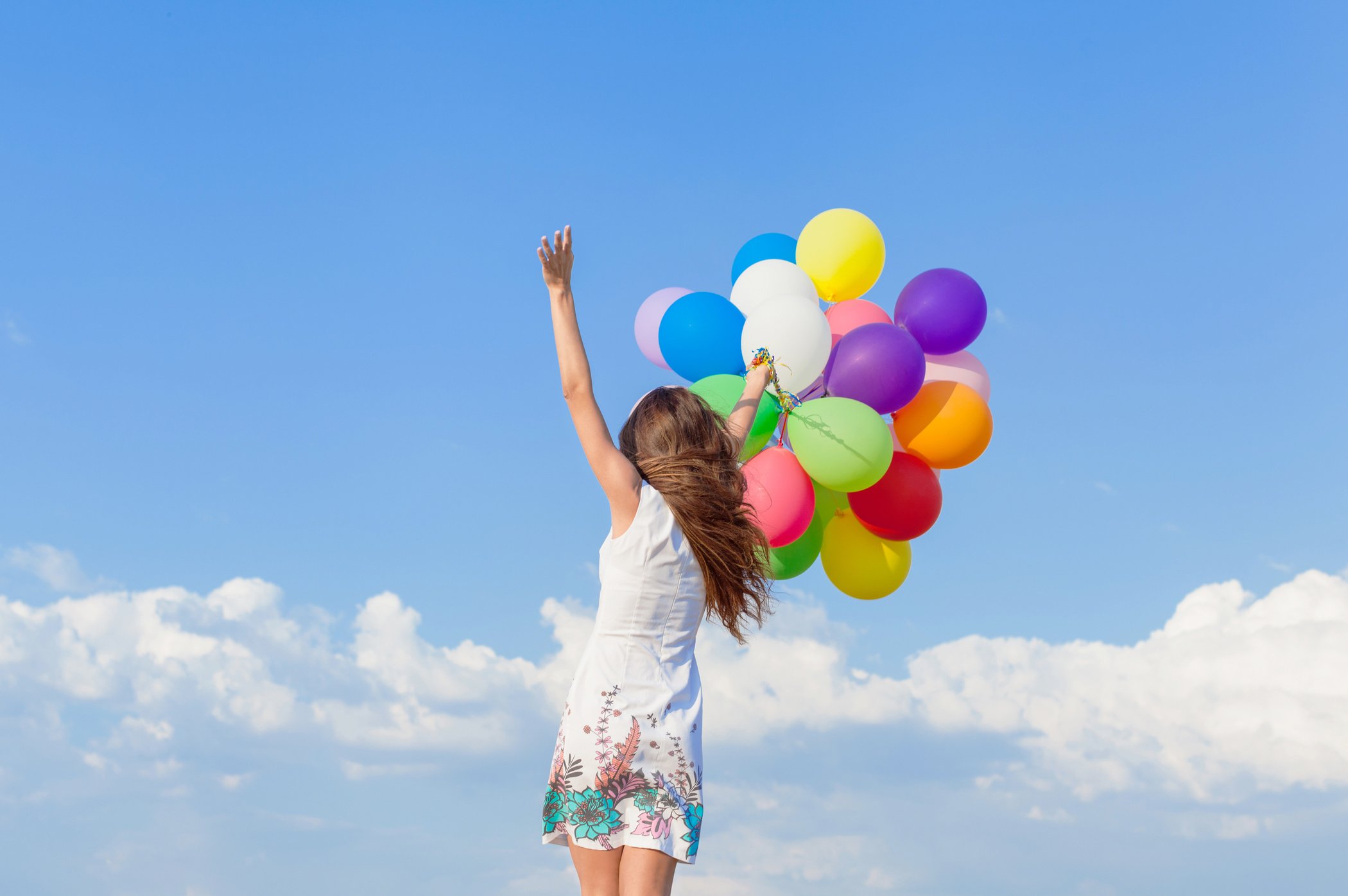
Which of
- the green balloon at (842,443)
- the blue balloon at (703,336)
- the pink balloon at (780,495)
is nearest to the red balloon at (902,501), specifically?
the green balloon at (842,443)

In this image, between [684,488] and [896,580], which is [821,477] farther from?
[684,488]

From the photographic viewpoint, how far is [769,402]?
518 centimetres

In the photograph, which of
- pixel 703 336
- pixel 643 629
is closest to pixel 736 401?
pixel 703 336

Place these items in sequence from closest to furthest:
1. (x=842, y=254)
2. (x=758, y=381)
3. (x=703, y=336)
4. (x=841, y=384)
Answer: (x=758, y=381) < (x=841, y=384) < (x=703, y=336) < (x=842, y=254)

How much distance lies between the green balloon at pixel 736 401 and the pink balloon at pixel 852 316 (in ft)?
1.89

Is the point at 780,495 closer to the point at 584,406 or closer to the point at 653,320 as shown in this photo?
the point at 653,320

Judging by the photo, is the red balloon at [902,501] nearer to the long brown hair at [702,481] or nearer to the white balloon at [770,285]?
the white balloon at [770,285]

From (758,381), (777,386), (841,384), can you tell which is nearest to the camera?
(758,381)

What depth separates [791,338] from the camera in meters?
5.09

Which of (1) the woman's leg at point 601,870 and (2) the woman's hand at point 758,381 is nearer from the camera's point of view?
(1) the woman's leg at point 601,870

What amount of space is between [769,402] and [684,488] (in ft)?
7.64

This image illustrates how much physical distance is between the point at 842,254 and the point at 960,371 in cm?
81

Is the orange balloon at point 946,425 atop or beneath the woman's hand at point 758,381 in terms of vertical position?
atop

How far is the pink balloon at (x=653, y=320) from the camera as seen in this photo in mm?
5844
